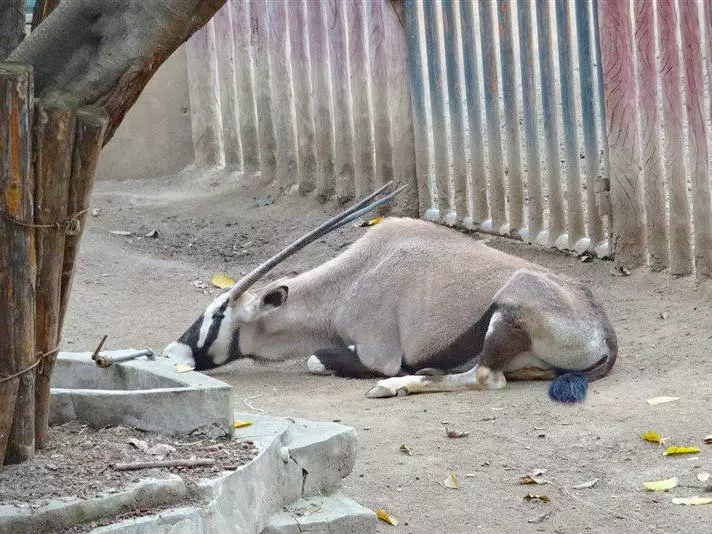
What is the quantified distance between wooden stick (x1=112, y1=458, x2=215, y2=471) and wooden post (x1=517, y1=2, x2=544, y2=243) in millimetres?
4660

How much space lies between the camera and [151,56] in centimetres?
333

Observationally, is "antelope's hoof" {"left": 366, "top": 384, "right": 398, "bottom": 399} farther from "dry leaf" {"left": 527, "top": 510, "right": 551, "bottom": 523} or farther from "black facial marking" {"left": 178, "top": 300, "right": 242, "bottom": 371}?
"dry leaf" {"left": 527, "top": 510, "right": 551, "bottom": 523}

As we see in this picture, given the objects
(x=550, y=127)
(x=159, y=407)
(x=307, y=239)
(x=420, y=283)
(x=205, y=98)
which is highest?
(x=205, y=98)

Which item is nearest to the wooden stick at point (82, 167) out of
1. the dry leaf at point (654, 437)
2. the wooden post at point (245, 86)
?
the dry leaf at point (654, 437)

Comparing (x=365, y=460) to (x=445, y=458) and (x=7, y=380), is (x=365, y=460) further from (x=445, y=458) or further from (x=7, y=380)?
(x=7, y=380)

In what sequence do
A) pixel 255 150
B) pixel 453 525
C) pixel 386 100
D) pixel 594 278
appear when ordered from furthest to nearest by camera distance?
pixel 255 150 < pixel 386 100 < pixel 594 278 < pixel 453 525

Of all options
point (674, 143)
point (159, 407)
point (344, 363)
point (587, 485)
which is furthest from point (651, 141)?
point (159, 407)

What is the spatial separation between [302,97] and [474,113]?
5.82 feet

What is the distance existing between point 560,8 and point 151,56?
15.4ft

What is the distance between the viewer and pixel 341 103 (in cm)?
920

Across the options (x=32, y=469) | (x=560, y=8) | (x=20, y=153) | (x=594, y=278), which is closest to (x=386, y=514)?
(x=32, y=469)

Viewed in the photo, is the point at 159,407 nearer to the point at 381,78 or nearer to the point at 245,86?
the point at 381,78

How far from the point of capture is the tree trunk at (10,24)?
12.1 ft

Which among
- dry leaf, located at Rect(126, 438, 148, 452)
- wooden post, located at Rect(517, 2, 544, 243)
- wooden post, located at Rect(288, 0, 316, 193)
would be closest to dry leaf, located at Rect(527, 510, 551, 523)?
dry leaf, located at Rect(126, 438, 148, 452)
